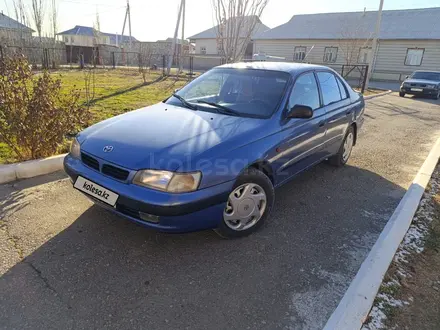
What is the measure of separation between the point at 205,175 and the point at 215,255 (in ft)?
2.47

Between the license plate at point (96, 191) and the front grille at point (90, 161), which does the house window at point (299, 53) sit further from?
the license plate at point (96, 191)

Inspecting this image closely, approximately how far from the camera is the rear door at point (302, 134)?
3.29 m

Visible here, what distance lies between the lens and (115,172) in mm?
2572

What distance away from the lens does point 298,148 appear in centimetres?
351

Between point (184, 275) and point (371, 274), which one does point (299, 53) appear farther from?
point (184, 275)

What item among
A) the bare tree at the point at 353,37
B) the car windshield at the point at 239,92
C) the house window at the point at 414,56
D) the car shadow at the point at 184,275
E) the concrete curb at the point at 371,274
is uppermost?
the bare tree at the point at 353,37

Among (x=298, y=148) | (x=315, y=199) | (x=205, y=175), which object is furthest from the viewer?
(x=315, y=199)

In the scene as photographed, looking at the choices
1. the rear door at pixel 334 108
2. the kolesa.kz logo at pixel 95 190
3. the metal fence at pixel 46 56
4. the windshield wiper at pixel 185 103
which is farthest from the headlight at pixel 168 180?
the metal fence at pixel 46 56

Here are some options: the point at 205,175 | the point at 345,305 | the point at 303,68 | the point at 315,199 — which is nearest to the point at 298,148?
the point at 315,199

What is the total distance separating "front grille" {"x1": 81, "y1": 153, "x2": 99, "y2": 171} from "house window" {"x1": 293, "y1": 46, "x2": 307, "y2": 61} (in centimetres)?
3165

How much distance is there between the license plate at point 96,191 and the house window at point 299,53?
104 ft

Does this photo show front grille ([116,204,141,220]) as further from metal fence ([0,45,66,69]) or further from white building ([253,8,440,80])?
white building ([253,8,440,80])

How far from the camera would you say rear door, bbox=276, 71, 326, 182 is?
3.29m

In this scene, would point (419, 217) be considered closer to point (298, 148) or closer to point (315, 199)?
point (315, 199)
